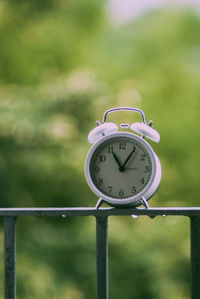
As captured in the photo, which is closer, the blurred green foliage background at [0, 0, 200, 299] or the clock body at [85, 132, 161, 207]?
the clock body at [85, 132, 161, 207]

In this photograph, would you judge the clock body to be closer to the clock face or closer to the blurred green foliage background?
the clock face

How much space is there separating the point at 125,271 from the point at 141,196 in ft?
9.77

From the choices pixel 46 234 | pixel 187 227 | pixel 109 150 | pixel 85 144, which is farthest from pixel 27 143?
pixel 109 150

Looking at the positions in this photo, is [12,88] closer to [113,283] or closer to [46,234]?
[46,234]

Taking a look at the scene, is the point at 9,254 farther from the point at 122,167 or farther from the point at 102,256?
the point at 122,167

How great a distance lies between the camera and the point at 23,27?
4383 mm

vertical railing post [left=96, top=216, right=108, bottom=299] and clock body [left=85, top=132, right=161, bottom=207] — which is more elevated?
clock body [left=85, top=132, right=161, bottom=207]

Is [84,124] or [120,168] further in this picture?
[84,124]

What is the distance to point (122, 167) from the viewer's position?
1029 mm

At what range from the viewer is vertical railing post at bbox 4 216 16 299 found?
1.04 meters

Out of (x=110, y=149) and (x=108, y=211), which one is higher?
(x=110, y=149)

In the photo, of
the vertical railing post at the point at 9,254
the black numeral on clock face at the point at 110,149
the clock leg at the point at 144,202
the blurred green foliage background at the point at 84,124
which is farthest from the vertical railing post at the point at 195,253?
the blurred green foliage background at the point at 84,124

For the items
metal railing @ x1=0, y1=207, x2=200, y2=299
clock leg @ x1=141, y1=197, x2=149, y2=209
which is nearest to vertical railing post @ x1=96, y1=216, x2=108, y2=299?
metal railing @ x1=0, y1=207, x2=200, y2=299

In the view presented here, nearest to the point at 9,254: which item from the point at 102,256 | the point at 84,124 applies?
the point at 102,256
